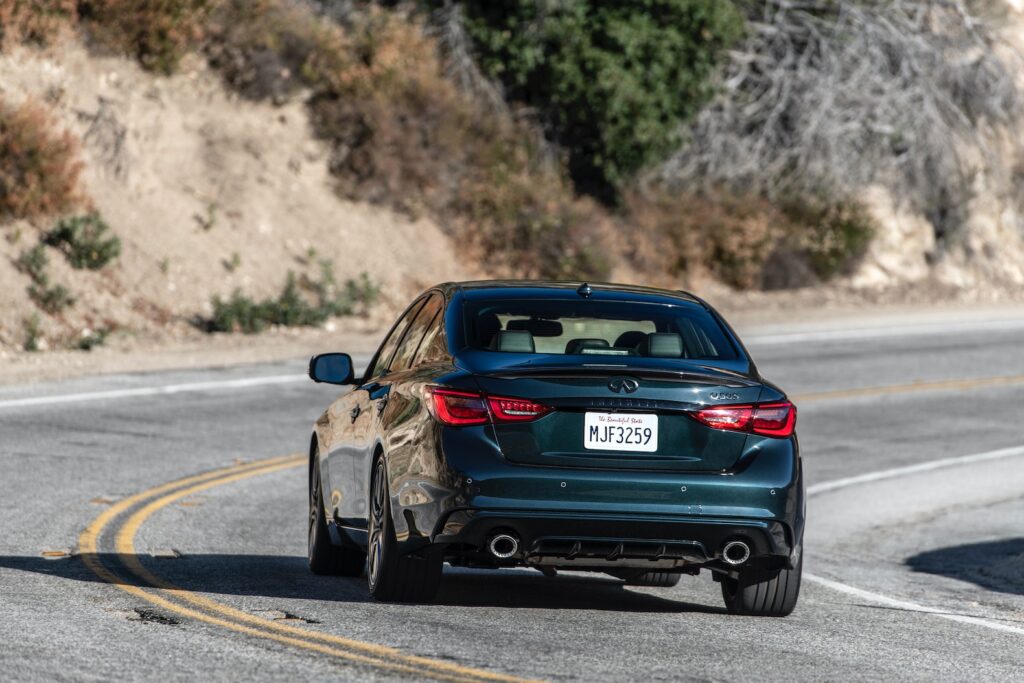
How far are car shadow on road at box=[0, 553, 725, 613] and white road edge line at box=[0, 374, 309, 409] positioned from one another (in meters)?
8.08

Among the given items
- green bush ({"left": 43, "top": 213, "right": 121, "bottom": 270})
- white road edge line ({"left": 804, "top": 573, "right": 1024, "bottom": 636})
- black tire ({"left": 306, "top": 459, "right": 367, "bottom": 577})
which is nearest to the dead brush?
green bush ({"left": 43, "top": 213, "right": 121, "bottom": 270})

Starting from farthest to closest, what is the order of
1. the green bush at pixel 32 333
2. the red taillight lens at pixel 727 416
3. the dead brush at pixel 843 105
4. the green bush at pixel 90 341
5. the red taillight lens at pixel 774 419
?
the dead brush at pixel 843 105
the green bush at pixel 90 341
the green bush at pixel 32 333
the red taillight lens at pixel 774 419
the red taillight lens at pixel 727 416

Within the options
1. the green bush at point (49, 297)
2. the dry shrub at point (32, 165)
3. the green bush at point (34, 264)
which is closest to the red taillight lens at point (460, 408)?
the green bush at point (49, 297)

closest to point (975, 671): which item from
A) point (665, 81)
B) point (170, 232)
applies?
point (170, 232)

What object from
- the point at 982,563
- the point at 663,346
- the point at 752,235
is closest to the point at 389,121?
the point at 752,235

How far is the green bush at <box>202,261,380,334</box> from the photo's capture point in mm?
25828

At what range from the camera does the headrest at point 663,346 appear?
861 cm

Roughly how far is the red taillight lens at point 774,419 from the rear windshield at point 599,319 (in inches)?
20.2

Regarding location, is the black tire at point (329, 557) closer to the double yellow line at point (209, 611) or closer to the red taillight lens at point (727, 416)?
the double yellow line at point (209, 611)

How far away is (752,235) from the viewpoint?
1357 inches

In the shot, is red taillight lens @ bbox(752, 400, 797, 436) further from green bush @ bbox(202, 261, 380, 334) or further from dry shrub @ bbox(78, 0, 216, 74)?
dry shrub @ bbox(78, 0, 216, 74)

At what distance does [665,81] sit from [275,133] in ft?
24.4

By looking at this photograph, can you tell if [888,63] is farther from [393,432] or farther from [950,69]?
[393,432]

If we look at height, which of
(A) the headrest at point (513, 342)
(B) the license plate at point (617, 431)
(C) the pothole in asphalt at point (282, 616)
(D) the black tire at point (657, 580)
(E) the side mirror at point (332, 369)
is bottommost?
(D) the black tire at point (657, 580)
